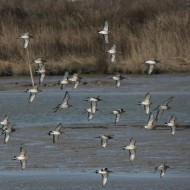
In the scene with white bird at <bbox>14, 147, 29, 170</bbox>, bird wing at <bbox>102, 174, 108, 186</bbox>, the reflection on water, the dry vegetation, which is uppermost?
the dry vegetation

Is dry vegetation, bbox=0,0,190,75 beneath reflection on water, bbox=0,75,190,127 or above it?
above

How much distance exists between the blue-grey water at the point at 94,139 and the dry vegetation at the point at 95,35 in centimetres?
133

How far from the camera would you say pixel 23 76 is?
91.8 feet

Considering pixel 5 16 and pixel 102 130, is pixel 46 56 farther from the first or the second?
pixel 102 130

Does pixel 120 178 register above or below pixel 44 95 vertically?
below

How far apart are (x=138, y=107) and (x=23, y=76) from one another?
6.83 meters

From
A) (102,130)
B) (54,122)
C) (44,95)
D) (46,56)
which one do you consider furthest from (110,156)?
(46,56)

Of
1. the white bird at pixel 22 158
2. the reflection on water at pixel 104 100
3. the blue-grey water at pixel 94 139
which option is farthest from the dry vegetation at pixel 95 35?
the white bird at pixel 22 158

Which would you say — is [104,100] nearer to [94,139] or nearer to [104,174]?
[94,139]

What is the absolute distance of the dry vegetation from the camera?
27.7 meters

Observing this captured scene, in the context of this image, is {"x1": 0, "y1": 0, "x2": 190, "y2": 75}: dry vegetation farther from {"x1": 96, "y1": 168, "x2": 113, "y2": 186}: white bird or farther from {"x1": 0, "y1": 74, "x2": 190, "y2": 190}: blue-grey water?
{"x1": 96, "y1": 168, "x2": 113, "y2": 186}: white bird

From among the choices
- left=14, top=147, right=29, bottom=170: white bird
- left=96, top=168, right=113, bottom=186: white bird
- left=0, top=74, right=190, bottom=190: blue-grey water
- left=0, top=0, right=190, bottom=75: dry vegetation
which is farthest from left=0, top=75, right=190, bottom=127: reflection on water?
left=96, top=168, right=113, bottom=186: white bird

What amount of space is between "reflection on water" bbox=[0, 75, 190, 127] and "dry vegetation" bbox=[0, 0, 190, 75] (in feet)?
2.90

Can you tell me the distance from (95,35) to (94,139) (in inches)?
489
